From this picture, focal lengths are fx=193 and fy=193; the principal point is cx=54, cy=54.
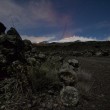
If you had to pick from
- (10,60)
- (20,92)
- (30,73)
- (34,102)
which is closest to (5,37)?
(10,60)

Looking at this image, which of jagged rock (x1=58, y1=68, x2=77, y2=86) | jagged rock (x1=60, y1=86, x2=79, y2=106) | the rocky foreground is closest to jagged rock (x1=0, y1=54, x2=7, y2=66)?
the rocky foreground

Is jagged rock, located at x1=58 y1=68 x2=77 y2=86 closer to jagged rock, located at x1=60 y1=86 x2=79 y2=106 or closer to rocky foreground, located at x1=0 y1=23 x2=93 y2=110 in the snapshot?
rocky foreground, located at x1=0 y1=23 x2=93 y2=110

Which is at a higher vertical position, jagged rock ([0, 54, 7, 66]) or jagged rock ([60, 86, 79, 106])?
jagged rock ([0, 54, 7, 66])

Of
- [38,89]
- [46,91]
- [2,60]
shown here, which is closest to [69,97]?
[46,91]

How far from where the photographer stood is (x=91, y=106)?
4199 millimetres

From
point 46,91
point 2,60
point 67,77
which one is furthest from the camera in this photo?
point 2,60

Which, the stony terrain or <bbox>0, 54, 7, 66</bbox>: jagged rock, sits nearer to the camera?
the stony terrain

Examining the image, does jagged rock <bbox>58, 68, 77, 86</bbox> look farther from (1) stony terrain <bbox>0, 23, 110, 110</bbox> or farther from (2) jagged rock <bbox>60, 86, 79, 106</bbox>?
(2) jagged rock <bbox>60, 86, 79, 106</bbox>

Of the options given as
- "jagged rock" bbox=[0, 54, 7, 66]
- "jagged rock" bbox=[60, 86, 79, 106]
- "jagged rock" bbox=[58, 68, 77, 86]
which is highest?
"jagged rock" bbox=[0, 54, 7, 66]

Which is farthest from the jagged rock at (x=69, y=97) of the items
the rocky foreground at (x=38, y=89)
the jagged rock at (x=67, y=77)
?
the jagged rock at (x=67, y=77)

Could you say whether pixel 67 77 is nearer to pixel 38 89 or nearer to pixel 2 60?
pixel 38 89

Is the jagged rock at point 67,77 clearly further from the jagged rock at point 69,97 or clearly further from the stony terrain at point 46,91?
the jagged rock at point 69,97

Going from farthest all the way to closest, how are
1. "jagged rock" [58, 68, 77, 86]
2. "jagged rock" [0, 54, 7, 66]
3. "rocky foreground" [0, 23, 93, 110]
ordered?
"jagged rock" [0, 54, 7, 66]
"jagged rock" [58, 68, 77, 86]
"rocky foreground" [0, 23, 93, 110]

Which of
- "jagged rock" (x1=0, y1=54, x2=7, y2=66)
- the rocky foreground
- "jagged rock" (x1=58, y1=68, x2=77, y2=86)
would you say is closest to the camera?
the rocky foreground
